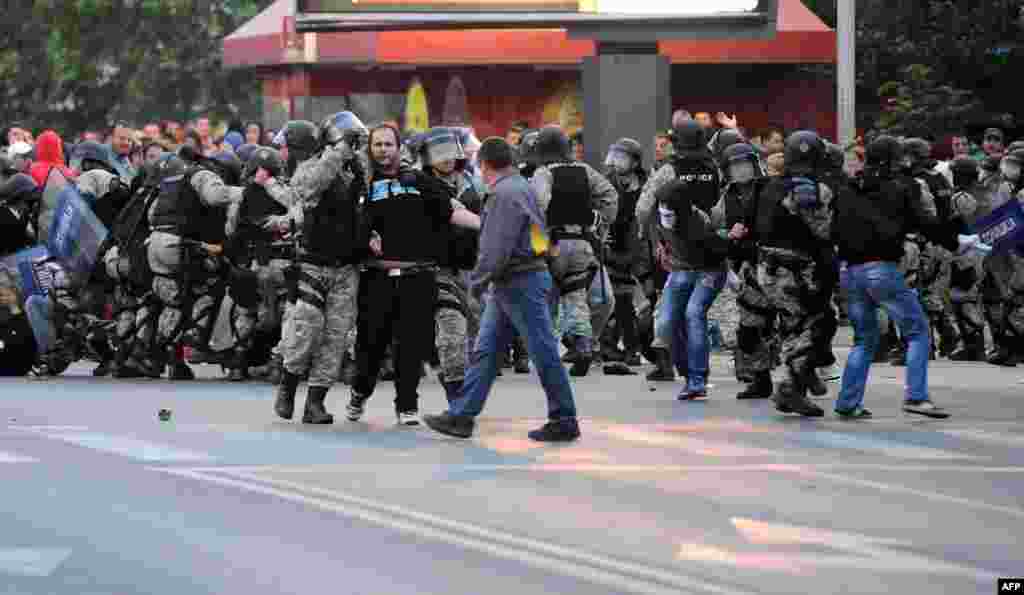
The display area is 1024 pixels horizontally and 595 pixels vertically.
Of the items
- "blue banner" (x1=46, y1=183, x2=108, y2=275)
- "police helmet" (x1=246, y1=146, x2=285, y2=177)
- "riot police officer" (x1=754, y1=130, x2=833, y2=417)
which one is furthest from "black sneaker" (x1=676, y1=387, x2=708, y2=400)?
"blue banner" (x1=46, y1=183, x2=108, y2=275)

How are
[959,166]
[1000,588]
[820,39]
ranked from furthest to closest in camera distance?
[820,39] < [959,166] < [1000,588]

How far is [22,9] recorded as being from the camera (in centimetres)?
5403

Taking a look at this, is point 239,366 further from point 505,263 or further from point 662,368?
point 505,263

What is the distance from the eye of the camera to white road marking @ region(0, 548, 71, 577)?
35.9 ft

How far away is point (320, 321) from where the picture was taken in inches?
664

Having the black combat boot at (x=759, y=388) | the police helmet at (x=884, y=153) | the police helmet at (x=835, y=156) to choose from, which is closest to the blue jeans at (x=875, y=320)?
the police helmet at (x=884, y=153)

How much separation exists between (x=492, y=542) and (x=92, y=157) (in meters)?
11.6

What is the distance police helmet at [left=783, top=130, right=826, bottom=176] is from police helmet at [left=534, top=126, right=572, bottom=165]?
2576mm

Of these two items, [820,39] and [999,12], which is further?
[820,39]

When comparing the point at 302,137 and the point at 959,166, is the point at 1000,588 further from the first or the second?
the point at 959,166

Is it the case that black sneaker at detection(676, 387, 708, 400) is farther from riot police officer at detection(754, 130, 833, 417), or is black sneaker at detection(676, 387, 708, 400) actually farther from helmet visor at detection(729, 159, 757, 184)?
helmet visor at detection(729, 159, 757, 184)

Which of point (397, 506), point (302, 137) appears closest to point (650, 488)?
point (397, 506)

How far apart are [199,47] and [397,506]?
4276 centimetres

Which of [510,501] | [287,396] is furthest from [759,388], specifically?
[510,501]
